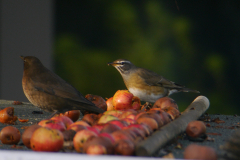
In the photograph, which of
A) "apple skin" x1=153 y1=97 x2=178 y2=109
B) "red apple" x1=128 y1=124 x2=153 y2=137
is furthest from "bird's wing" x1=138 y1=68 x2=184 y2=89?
"red apple" x1=128 y1=124 x2=153 y2=137

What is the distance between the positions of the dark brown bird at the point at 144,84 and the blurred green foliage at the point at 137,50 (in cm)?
166

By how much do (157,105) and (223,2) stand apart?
3.60 metres

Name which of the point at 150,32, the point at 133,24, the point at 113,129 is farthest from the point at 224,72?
the point at 113,129

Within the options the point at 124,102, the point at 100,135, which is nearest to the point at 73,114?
the point at 124,102

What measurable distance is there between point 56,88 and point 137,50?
10.6 ft

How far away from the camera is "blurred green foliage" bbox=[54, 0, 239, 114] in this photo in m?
5.14

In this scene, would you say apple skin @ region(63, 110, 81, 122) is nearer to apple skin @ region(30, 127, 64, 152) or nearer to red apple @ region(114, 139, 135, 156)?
apple skin @ region(30, 127, 64, 152)

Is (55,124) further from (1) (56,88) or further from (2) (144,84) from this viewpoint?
(2) (144,84)

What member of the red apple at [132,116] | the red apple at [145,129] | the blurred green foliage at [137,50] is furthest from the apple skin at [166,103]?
the blurred green foliage at [137,50]

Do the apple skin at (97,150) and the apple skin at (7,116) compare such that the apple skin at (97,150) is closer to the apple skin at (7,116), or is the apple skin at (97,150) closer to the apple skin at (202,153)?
the apple skin at (202,153)

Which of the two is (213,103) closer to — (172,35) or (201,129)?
(172,35)

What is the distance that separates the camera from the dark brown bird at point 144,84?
344 centimetres

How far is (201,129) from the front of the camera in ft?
5.99

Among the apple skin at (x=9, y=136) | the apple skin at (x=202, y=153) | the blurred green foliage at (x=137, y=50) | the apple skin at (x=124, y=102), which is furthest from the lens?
the blurred green foliage at (x=137, y=50)
